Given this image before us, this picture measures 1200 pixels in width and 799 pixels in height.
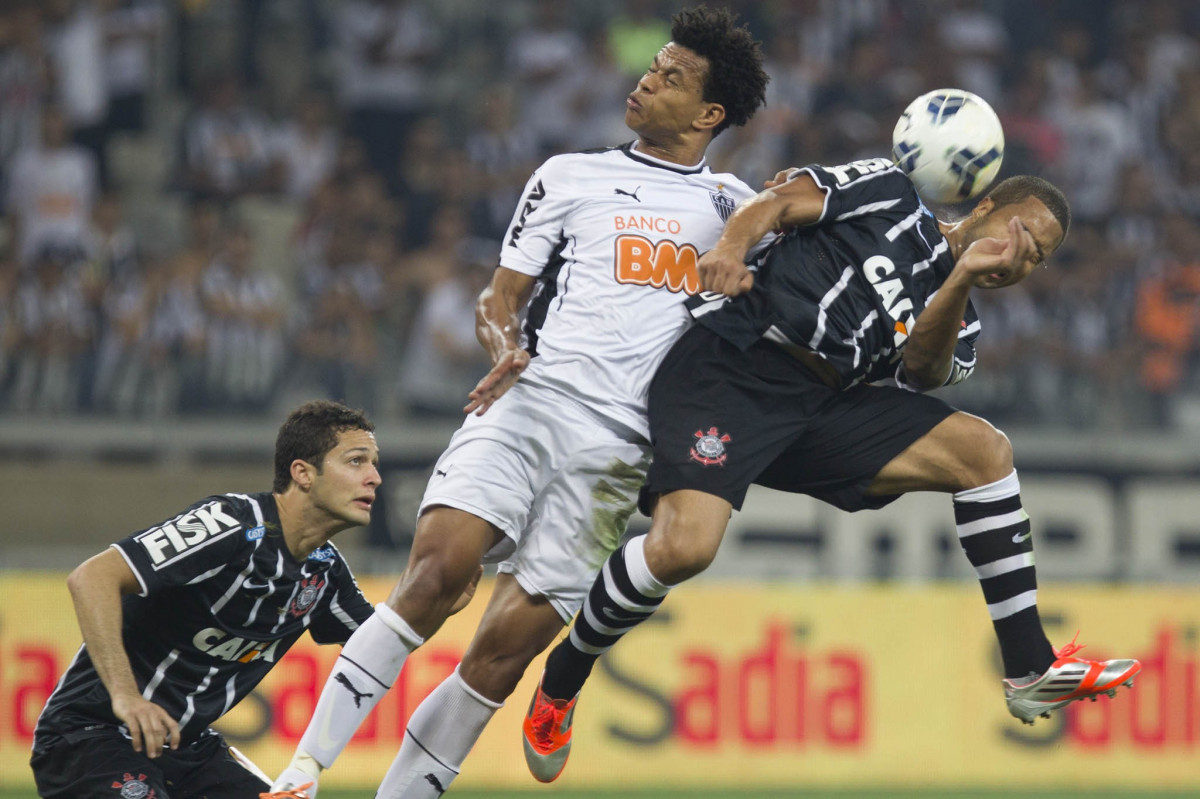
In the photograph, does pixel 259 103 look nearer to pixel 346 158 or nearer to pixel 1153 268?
pixel 346 158

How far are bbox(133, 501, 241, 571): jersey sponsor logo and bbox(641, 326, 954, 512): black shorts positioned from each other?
1.38 meters

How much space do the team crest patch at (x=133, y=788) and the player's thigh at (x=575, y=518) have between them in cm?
136

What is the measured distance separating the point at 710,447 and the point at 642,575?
1.54 ft

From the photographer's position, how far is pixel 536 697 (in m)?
5.54

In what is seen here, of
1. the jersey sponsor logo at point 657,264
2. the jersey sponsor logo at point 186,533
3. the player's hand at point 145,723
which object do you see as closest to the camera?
the player's hand at point 145,723

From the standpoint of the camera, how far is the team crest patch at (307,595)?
5.14 m

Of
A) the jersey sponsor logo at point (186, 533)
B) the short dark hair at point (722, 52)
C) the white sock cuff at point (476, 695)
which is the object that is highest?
the short dark hair at point (722, 52)

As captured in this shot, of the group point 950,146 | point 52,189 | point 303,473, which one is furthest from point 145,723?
point 52,189

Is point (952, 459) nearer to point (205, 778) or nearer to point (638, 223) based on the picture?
point (638, 223)

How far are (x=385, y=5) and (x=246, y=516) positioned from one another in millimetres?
9215

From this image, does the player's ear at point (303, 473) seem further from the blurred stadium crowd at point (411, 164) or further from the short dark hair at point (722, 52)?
the blurred stadium crowd at point (411, 164)

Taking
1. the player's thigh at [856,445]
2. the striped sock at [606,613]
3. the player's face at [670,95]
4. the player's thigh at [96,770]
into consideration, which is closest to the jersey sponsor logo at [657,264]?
the player's face at [670,95]

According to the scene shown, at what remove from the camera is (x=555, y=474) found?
5320mm

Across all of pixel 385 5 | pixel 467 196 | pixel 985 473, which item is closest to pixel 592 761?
pixel 467 196
